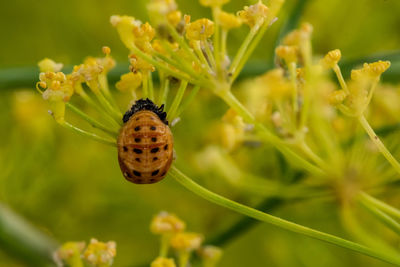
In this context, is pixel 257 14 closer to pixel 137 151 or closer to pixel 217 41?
pixel 217 41

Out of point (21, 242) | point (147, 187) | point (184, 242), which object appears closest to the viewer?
point (184, 242)

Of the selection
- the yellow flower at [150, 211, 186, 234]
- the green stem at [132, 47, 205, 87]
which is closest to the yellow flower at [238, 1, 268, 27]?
the green stem at [132, 47, 205, 87]

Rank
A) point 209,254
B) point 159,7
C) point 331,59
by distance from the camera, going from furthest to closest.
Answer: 1. point 209,254
2. point 331,59
3. point 159,7

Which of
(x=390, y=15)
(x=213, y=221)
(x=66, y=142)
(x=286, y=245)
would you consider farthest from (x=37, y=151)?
(x=390, y=15)

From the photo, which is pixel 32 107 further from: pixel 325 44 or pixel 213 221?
pixel 325 44

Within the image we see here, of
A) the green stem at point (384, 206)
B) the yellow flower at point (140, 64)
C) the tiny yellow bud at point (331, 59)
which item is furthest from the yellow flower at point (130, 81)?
the green stem at point (384, 206)

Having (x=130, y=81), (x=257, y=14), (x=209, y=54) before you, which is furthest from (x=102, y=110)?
(x=257, y=14)

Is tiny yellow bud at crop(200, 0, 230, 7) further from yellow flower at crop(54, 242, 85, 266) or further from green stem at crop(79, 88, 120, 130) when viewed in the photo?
yellow flower at crop(54, 242, 85, 266)

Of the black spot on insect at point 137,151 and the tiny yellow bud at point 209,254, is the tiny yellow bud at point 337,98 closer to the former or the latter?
the black spot on insect at point 137,151
